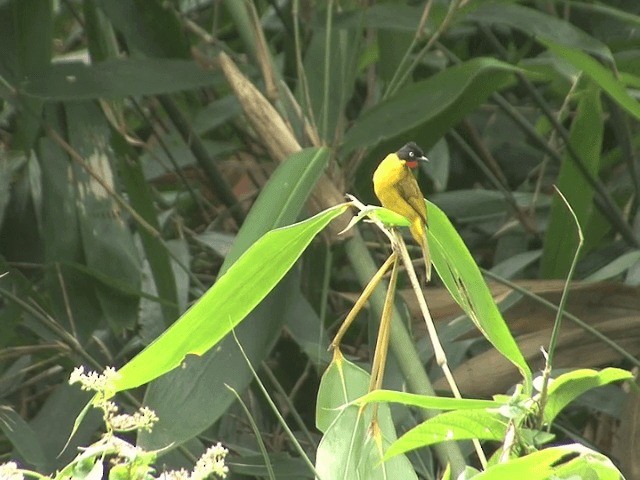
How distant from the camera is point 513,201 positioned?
1.73 metres

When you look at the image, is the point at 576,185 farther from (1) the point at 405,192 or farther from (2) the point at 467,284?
(2) the point at 467,284

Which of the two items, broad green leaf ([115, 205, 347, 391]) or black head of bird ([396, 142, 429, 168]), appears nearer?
broad green leaf ([115, 205, 347, 391])

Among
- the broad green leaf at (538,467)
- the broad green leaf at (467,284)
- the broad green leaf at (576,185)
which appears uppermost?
the broad green leaf at (538,467)

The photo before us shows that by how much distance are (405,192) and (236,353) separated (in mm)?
287

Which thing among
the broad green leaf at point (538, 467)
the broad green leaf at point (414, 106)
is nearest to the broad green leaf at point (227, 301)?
the broad green leaf at point (538, 467)

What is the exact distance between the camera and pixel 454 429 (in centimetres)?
52

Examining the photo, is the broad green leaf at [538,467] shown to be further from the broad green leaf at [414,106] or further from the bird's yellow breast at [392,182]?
the broad green leaf at [414,106]

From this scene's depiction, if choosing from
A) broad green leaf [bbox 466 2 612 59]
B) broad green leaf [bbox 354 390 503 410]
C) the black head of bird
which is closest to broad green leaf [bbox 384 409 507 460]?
broad green leaf [bbox 354 390 503 410]

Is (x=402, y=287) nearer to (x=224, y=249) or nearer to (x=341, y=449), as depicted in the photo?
(x=224, y=249)

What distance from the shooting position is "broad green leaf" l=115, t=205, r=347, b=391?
1.98 ft

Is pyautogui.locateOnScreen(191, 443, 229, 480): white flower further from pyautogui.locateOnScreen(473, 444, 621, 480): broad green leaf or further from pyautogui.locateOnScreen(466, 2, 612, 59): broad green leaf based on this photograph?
pyautogui.locateOnScreen(466, 2, 612, 59): broad green leaf

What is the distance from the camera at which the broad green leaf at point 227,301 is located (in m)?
0.60

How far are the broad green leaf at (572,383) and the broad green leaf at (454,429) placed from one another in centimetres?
2

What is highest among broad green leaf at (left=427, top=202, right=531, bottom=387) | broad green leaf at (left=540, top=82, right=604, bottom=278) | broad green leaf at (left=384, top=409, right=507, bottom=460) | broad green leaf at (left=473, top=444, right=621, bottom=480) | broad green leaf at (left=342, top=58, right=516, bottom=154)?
broad green leaf at (left=473, top=444, right=621, bottom=480)
